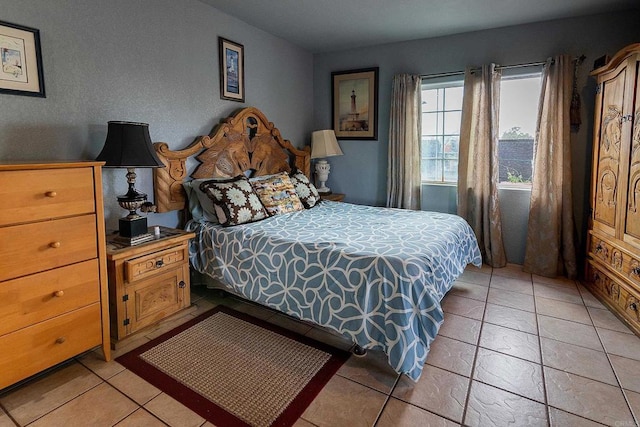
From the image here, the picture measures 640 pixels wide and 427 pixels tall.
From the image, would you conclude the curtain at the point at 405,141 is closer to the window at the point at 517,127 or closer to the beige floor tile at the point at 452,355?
the window at the point at 517,127

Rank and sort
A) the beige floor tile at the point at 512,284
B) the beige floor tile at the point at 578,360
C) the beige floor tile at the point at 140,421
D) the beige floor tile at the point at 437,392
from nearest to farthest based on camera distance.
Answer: the beige floor tile at the point at 140,421
the beige floor tile at the point at 437,392
the beige floor tile at the point at 578,360
the beige floor tile at the point at 512,284

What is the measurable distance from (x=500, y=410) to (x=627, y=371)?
2.99 ft

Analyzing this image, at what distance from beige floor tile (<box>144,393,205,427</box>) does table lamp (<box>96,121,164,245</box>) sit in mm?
996

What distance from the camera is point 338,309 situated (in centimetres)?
208

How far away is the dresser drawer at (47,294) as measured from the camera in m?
1.65

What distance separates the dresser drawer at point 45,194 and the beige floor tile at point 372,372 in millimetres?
1666

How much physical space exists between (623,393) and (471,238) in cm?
149

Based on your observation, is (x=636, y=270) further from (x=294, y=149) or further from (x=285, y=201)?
(x=294, y=149)

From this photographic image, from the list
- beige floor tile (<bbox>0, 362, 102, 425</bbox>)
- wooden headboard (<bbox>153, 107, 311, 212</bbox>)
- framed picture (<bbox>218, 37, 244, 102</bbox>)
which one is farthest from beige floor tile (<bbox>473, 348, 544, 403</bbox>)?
framed picture (<bbox>218, 37, 244, 102</bbox>)

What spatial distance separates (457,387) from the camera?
1.86 m

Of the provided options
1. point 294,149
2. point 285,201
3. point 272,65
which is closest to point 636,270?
point 285,201

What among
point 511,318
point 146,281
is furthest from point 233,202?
point 511,318

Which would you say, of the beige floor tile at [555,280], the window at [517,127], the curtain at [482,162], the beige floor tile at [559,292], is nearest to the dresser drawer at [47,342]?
the beige floor tile at [559,292]

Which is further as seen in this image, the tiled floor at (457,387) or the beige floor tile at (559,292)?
the beige floor tile at (559,292)
